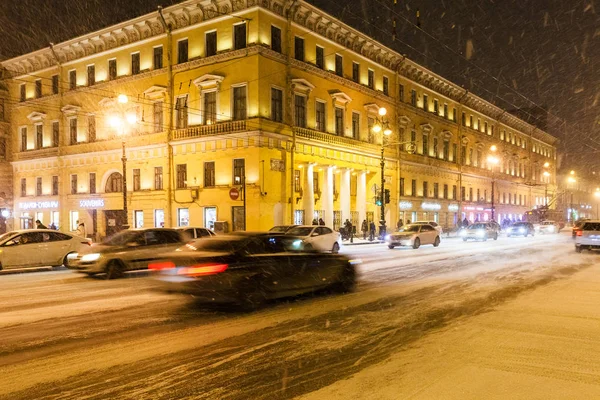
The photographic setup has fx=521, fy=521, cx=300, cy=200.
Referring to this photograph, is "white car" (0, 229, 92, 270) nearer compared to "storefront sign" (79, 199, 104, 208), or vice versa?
"white car" (0, 229, 92, 270)

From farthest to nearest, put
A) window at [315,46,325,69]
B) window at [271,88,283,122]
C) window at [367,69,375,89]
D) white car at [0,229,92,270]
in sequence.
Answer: window at [367,69,375,89] → window at [315,46,325,69] → window at [271,88,283,122] → white car at [0,229,92,270]

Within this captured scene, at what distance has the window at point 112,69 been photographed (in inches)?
1636

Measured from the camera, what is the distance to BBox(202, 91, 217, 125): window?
36.4 m

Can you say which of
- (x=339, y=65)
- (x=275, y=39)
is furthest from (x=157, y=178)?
(x=339, y=65)

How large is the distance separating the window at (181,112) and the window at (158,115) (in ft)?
5.62

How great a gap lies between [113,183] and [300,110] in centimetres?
1676

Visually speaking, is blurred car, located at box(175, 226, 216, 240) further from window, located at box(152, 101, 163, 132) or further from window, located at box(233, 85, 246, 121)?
window, located at box(152, 101, 163, 132)

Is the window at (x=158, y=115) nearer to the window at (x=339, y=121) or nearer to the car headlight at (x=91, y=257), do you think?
the window at (x=339, y=121)

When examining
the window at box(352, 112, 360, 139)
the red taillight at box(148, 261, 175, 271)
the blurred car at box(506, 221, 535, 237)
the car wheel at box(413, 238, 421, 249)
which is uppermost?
the window at box(352, 112, 360, 139)

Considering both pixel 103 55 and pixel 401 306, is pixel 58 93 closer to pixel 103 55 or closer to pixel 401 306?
pixel 103 55

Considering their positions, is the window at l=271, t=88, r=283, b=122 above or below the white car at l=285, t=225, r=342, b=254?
above

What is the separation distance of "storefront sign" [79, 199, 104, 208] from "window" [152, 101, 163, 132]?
8.36 meters

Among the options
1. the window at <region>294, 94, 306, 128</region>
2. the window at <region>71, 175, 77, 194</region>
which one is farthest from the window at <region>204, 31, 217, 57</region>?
the window at <region>71, 175, 77, 194</region>

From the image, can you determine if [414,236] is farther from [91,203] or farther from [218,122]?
[91,203]
